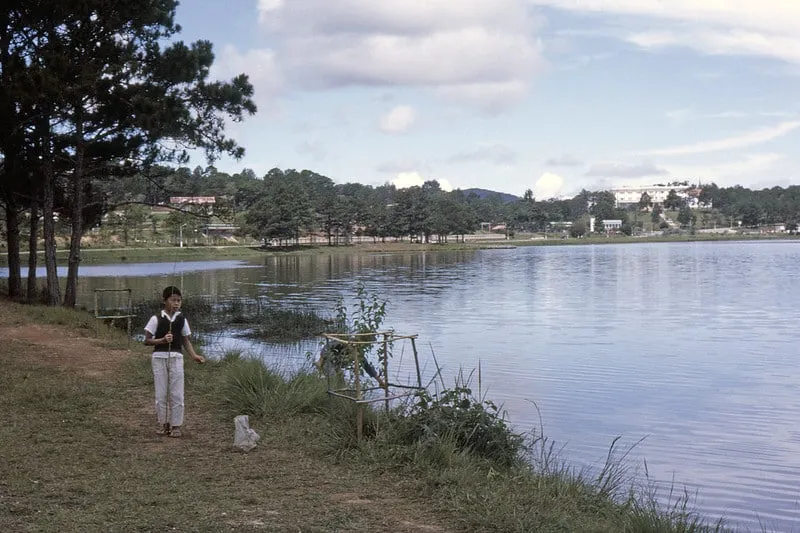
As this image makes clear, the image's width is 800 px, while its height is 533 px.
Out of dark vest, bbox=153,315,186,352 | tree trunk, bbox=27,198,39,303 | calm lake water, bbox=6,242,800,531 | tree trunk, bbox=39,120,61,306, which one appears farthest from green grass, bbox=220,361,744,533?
tree trunk, bbox=27,198,39,303

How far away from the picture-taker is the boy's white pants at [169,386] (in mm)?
8828

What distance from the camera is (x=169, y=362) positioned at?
8883 millimetres

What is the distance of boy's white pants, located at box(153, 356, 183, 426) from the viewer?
8.83 meters

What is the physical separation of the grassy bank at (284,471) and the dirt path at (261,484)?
0.8 inches

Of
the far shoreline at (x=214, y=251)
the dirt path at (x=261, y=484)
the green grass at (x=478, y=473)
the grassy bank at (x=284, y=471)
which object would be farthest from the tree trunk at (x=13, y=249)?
the far shoreline at (x=214, y=251)

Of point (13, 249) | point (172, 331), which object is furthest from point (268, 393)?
point (13, 249)

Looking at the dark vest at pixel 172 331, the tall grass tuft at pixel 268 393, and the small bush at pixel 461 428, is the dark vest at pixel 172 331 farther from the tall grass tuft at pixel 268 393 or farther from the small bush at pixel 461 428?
the small bush at pixel 461 428

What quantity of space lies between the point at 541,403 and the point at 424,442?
7189 millimetres

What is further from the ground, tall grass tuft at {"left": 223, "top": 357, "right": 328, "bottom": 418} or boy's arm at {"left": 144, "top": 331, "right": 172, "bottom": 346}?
boy's arm at {"left": 144, "top": 331, "right": 172, "bottom": 346}

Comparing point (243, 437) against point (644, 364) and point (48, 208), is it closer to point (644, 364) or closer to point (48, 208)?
point (644, 364)

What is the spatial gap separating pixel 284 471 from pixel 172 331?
7.88 ft

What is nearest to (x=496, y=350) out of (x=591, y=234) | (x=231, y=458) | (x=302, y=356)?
(x=302, y=356)

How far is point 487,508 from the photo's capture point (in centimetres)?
618

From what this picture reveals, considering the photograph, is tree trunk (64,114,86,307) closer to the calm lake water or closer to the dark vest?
the calm lake water
